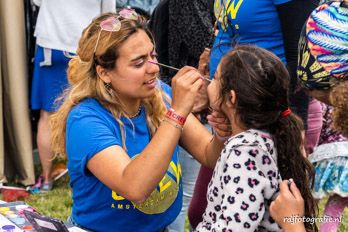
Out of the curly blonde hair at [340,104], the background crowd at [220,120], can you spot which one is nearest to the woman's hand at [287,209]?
the background crowd at [220,120]

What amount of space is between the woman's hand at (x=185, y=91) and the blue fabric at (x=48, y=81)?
7.19ft

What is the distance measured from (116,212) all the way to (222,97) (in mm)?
577

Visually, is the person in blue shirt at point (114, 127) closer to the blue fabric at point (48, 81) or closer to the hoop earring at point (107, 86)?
the hoop earring at point (107, 86)

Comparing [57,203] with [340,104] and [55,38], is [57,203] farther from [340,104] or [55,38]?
[340,104]

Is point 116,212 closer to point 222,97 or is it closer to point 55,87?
point 222,97

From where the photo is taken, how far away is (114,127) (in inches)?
87.4

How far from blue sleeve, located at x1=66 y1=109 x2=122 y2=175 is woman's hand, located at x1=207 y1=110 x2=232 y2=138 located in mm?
340

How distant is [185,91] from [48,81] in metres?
2.38

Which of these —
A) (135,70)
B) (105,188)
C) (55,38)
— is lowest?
(55,38)

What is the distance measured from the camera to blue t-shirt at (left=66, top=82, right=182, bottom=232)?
2.15 metres

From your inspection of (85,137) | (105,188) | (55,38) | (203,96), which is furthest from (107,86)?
(55,38)

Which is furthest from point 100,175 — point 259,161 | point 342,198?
point 342,198

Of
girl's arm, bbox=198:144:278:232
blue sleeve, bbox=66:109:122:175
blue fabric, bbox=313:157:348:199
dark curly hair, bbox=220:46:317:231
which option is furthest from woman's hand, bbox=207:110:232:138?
blue fabric, bbox=313:157:348:199

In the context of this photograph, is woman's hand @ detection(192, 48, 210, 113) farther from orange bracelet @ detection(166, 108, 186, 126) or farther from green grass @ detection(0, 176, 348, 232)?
green grass @ detection(0, 176, 348, 232)
